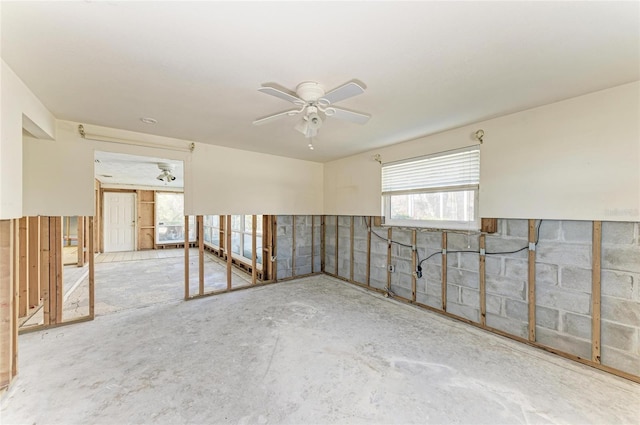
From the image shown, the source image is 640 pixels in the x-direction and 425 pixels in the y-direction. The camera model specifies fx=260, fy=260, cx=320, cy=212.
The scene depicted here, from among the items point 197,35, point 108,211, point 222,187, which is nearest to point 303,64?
point 197,35

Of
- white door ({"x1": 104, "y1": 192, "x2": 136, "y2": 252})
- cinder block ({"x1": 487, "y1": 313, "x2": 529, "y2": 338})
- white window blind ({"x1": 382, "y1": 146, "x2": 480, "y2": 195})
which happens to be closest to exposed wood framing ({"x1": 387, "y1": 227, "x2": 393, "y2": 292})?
white window blind ({"x1": 382, "y1": 146, "x2": 480, "y2": 195})

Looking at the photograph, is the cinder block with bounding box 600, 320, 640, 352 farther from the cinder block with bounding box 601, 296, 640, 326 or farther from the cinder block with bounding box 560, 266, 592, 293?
the cinder block with bounding box 560, 266, 592, 293

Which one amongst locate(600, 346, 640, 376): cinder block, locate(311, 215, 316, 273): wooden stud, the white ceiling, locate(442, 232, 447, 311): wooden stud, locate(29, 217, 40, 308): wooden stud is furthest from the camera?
locate(311, 215, 316, 273): wooden stud

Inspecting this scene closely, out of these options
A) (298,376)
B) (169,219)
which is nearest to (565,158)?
(298,376)

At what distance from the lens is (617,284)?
7.37 ft

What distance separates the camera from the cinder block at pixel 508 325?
2.76 meters

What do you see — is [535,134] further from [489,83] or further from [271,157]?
[271,157]

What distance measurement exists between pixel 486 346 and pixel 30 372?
4.20m

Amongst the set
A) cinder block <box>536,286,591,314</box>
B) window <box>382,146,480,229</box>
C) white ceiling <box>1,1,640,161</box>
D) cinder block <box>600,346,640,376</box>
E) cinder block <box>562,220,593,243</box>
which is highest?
white ceiling <box>1,1,640,161</box>

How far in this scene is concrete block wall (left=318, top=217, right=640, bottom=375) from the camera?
7.25ft

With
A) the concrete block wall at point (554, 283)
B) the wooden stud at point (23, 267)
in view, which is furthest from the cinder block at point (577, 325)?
the wooden stud at point (23, 267)

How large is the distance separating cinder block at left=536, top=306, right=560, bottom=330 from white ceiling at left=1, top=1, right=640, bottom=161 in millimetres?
2065

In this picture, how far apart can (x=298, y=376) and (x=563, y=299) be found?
262 cm

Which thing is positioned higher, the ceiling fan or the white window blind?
the ceiling fan
